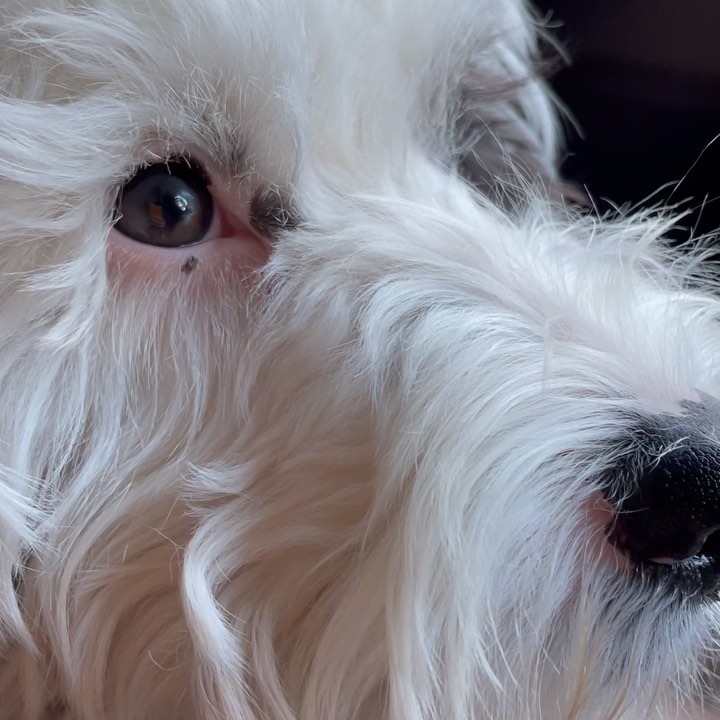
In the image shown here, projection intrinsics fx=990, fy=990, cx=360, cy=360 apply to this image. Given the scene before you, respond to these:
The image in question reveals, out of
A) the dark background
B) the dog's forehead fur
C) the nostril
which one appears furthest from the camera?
the dark background

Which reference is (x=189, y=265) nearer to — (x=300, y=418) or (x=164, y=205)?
(x=164, y=205)

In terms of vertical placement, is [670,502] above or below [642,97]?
below

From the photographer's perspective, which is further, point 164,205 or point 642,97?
point 642,97

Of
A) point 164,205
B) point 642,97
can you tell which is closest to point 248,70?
point 164,205

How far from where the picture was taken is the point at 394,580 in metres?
0.72

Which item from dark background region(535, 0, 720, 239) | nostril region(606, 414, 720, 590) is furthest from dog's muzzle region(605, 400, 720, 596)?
dark background region(535, 0, 720, 239)

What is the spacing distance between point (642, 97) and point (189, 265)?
906 millimetres

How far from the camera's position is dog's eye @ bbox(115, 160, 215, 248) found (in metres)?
0.88

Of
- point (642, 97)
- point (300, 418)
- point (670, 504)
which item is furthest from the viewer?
point (642, 97)

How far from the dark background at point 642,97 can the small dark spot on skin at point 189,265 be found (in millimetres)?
730

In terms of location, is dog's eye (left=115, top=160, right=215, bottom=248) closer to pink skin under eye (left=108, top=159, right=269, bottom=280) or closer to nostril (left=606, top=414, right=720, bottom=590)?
pink skin under eye (left=108, top=159, right=269, bottom=280)

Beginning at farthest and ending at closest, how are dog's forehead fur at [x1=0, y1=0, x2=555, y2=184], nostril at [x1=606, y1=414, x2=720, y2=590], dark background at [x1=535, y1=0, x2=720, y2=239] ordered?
dark background at [x1=535, y1=0, x2=720, y2=239]
dog's forehead fur at [x1=0, y1=0, x2=555, y2=184]
nostril at [x1=606, y1=414, x2=720, y2=590]

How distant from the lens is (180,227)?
0.91 metres

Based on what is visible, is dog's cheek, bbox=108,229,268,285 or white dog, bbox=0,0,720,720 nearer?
white dog, bbox=0,0,720,720
